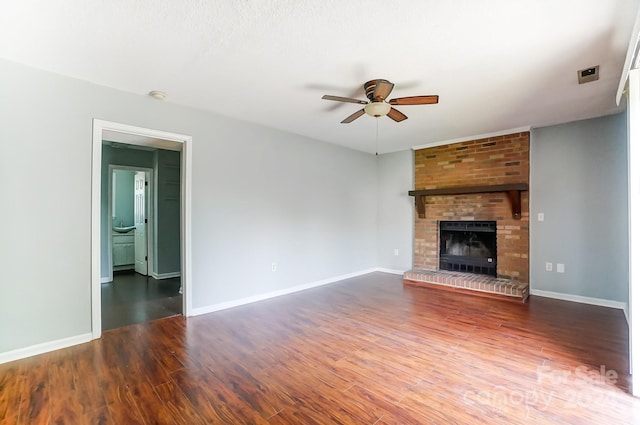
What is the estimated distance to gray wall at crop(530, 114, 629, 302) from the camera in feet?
12.2

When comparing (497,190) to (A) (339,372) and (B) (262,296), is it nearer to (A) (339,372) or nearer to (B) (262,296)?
(A) (339,372)

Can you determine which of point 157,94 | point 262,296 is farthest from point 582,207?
point 157,94

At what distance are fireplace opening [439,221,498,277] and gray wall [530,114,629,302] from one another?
579mm

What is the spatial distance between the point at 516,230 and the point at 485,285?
981 millimetres

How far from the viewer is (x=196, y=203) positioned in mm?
3525

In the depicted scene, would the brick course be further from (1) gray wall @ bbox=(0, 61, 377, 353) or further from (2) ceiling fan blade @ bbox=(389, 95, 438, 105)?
(2) ceiling fan blade @ bbox=(389, 95, 438, 105)

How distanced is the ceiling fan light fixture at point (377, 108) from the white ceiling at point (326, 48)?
0.75ft

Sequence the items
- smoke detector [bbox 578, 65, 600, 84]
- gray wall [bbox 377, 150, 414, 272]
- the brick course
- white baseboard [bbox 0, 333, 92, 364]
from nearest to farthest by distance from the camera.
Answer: white baseboard [bbox 0, 333, 92, 364] → smoke detector [bbox 578, 65, 600, 84] → the brick course → gray wall [bbox 377, 150, 414, 272]

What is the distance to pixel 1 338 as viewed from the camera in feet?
7.83

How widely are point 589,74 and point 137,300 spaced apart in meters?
5.67

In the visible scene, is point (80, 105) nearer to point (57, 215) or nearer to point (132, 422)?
point (57, 215)

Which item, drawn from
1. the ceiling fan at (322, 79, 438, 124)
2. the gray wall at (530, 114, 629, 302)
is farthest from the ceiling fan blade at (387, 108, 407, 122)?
the gray wall at (530, 114, 629, 302)

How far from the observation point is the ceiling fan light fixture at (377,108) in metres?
2.81

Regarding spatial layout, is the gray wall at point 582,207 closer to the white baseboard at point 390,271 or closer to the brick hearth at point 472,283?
the brick hearth at point 472,283
